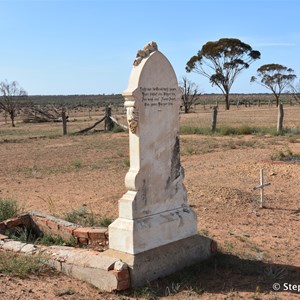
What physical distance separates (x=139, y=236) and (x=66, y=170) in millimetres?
8854

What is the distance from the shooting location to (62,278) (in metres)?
5.46

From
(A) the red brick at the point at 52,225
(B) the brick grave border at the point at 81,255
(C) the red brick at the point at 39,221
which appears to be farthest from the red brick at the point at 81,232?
(C) the red brick at the point at 39,221

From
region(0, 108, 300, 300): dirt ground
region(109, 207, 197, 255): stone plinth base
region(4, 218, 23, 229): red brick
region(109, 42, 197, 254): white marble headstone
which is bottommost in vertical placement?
region(0, 108, 300, 300): dirt ground

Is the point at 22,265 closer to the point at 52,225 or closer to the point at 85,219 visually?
the point at 52,225

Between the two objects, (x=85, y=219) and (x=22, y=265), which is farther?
(x=85, y=219)

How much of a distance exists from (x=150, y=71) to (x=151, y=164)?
1.06 meters

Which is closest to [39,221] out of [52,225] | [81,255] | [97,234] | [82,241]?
[52,225]

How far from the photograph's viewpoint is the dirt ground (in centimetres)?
520

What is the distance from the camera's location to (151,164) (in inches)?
225

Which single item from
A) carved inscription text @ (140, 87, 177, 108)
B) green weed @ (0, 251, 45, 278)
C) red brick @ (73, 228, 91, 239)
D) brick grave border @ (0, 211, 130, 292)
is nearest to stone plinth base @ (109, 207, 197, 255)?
brick grave border @ (0, 211, 130, 292)

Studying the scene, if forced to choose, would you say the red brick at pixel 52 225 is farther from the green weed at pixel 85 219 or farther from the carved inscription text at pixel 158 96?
the carved inscription text at pixel 158 96

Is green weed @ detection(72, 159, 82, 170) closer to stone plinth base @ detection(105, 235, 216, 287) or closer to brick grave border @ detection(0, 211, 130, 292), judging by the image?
brick grave border @ detection(0, 211, 130, 292)

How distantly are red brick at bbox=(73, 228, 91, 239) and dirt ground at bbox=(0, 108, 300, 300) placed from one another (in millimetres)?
1204

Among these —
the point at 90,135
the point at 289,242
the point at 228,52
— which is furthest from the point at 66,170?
the point at 228,52
